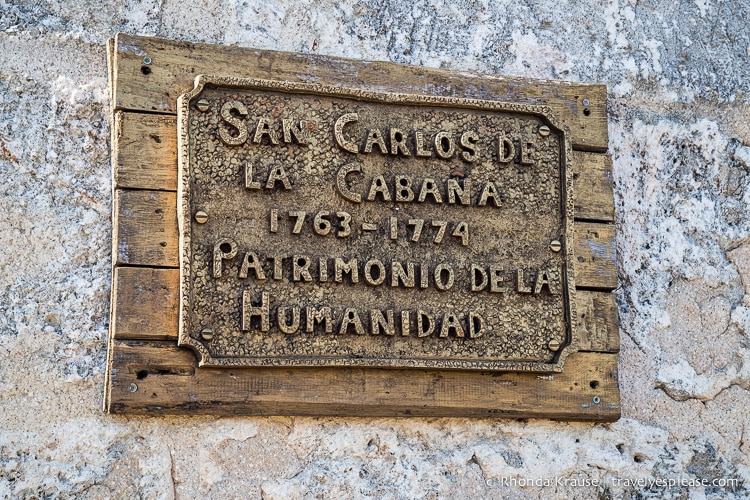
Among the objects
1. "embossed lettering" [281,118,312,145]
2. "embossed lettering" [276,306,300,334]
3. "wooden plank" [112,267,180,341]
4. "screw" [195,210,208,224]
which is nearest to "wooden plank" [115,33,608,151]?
"embossed lettering" [281,118,312,145]

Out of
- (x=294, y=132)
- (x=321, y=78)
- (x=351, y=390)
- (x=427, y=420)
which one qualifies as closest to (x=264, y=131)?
(x=294, y=132)

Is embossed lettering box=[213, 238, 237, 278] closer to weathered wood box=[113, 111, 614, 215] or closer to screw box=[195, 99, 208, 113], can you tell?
weathered wood box=[113, 111, 614, 215]

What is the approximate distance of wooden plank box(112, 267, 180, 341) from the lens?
1795mm

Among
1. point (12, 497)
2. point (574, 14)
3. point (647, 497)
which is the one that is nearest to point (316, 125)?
point (574, 14)

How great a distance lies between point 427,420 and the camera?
1.95 meters

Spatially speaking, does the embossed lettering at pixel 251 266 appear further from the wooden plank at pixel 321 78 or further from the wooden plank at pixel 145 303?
the wooden plank at pixel 321 78

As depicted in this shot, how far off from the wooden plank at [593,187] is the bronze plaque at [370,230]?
5 centimetres

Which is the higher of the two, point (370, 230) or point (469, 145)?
point (469, 145)

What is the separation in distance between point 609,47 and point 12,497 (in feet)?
5.18

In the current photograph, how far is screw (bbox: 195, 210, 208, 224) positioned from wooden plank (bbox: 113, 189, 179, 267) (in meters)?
0.05

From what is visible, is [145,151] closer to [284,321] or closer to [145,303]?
[145,303]

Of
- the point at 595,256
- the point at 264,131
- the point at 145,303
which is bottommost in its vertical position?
the point at 145,303

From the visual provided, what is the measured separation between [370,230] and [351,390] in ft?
1.04

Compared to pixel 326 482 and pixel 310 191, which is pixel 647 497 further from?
pixel 310 191
